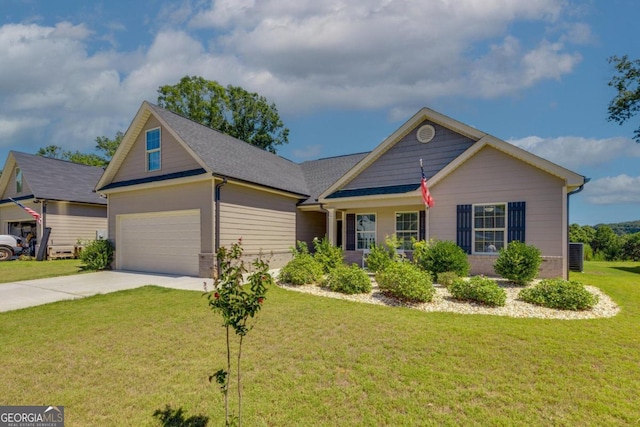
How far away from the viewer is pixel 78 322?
Answer: 609 centimetres

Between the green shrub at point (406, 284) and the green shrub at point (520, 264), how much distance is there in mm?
3134

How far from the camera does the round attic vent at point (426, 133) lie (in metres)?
12.6

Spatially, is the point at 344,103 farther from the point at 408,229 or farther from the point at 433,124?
the point at 408,229

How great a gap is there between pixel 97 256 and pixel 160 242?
10.7 ft

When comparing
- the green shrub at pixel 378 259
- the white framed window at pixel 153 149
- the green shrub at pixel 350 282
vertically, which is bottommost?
the green shrub at pixel 350 282

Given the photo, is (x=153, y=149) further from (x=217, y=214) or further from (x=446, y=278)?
(x=446, y=278)

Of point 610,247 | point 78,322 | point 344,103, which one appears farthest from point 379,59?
point 610,247

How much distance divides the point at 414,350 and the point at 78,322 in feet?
20.8

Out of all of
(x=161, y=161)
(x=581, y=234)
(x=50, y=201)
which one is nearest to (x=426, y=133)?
(x=161, y=161)

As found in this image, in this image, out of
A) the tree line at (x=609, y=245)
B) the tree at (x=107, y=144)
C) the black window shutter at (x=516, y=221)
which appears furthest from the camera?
the tree at (x=107, y=144)

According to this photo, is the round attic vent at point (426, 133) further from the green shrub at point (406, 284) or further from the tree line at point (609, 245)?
the tree line at point (609, 245)

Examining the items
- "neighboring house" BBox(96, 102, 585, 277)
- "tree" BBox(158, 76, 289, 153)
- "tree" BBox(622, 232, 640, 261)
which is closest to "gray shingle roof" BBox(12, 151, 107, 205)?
"neighboring house" BBox(96, 102, 585, 277)

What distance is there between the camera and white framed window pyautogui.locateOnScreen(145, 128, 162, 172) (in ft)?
42.8

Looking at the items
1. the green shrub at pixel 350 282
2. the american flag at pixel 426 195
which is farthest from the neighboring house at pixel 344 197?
the green shrub at pixel 350 282
